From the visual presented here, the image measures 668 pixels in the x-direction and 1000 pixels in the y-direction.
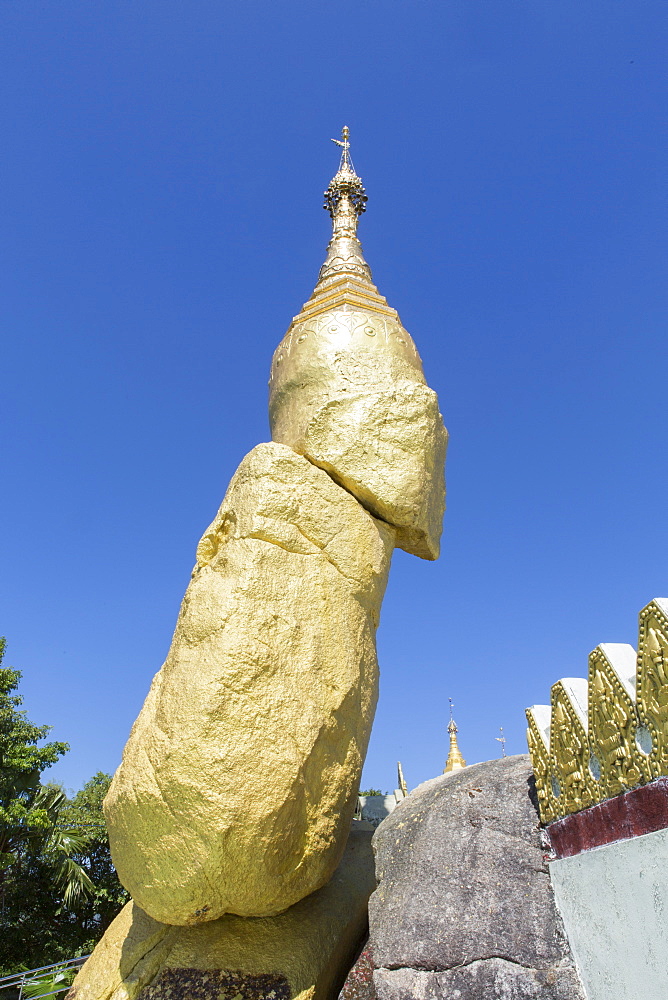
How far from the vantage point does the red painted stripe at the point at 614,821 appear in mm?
3357

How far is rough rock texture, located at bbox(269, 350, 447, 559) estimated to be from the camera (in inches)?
216

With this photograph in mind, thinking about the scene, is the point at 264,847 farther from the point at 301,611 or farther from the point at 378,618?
the point at 378,618

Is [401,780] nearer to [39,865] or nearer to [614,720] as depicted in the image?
[39,865]

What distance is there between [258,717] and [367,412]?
2.51 metres

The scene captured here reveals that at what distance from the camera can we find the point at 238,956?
→ 4.65 meters

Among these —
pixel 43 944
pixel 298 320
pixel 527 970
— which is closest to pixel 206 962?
pixel 527 970

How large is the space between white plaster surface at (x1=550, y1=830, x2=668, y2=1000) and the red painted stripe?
0.05 m

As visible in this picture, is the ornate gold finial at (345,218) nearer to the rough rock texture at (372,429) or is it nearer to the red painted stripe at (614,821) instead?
the rough rock texture at (372,429)

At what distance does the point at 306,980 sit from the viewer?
4.64 metres

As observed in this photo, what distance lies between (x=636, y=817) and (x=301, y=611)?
7.80 ft

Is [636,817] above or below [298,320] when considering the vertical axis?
below

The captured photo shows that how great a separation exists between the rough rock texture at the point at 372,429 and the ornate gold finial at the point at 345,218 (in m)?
1.68

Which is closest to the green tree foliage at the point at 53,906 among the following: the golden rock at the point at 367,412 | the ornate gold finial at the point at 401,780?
the ornate gold finial at the point at 401,780

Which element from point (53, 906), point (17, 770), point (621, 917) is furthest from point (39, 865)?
point (621, 917)
